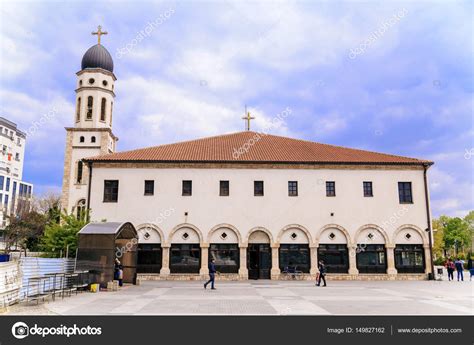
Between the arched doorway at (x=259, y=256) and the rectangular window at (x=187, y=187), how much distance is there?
5.31 m

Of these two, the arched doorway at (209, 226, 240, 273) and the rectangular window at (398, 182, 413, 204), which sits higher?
the rectangular window at (398, 182, 413, 204)

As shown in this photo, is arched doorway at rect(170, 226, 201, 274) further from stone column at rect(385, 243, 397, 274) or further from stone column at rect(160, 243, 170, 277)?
stone column at rect(385, 243, 397, 274)

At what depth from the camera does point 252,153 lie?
31203 millimetres

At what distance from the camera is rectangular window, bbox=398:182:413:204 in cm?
2995

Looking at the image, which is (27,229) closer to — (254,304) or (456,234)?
(254,304)

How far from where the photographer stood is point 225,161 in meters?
29.6

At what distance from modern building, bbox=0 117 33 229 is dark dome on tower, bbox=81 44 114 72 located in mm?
45583

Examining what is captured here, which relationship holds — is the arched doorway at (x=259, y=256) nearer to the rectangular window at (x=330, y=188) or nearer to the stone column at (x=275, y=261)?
the stone column at (x=275, y=261)

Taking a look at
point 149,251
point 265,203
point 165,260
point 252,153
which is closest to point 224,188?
point 265,203

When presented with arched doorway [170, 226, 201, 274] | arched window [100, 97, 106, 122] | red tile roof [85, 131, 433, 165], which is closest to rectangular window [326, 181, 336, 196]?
red tile roof [85, 131, 433, 165]

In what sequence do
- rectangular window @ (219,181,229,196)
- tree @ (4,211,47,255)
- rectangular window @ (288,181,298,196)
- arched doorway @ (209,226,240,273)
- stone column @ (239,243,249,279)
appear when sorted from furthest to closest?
1. tree @ (4,211,47,255)
2. rectangular window @ (288,181,298,196)
3. rectangular window @ (219,181,229,196)
4. arched doorway @ (209,226,240,273)
5. stone column @ (239,243,249,279)

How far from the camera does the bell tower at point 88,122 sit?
122 feet

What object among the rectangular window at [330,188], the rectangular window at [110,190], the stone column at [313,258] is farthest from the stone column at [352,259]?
the rectangular window at [110,190]
